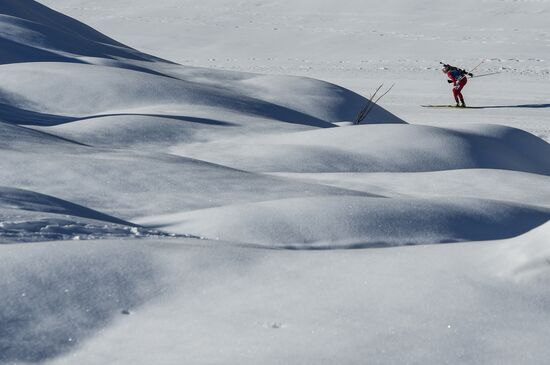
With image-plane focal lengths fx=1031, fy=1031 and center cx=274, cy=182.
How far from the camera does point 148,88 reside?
10859 mm

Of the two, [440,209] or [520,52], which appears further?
[520,52]

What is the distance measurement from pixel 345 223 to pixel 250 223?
44cm

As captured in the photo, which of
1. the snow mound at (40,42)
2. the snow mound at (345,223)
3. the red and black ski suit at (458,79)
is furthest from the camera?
the red and black ski suit at (458,79)

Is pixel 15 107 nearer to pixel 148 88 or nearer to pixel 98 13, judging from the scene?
pixel 148 88

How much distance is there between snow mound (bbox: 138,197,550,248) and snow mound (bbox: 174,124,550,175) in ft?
7.96

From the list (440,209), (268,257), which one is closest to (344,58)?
(440,209)

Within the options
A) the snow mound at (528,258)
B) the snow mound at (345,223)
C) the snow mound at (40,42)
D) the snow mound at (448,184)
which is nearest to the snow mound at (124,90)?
the snow mound at (40,42)

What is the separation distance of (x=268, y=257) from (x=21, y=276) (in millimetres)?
874

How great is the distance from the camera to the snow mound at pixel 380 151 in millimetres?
7867

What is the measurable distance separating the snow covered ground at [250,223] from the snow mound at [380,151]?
0.09 feet

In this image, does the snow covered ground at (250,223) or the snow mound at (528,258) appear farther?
the snow mound at (528,258)

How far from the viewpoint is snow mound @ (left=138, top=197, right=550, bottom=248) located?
462cm

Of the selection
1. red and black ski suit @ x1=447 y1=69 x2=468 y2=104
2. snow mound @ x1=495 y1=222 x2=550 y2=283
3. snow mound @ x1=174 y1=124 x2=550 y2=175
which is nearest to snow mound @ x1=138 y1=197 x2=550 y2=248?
snow mound @ x1=495 y1=222 x2=550 y2=283

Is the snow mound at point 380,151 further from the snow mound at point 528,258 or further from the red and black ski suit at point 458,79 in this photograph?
the red and black ski suit at point 458,79
